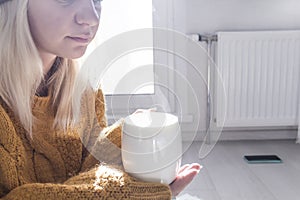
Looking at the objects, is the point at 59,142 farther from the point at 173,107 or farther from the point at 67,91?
the point at 173,107

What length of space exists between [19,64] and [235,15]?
1620 millimetres

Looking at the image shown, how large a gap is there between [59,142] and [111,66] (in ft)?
0.61

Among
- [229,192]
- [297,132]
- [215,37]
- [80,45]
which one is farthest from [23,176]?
[297,132]

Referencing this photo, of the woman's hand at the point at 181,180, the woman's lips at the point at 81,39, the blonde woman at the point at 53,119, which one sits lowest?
the woman's hand at the point at 181,180

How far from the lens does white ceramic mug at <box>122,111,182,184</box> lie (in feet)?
1.42

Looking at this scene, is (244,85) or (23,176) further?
(244,85)

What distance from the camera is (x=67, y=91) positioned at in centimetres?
63

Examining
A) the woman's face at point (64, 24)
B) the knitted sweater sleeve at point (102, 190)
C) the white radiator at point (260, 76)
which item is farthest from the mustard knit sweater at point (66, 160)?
the white radiator at point (260, 76)

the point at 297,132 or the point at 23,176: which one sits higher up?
the point at 23,176

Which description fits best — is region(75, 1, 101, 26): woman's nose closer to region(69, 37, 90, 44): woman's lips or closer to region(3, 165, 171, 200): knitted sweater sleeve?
region(69, 37, 90, 44): woman's lips

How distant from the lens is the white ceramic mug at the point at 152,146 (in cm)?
43

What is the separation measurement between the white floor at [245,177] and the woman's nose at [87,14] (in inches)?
37.6

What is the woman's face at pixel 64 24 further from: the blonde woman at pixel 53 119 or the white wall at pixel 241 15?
the white wall at pixel 241 15

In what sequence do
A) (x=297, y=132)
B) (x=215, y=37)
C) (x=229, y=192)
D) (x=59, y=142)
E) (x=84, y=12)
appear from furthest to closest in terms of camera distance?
(x=297, y=132), (x=215, y=37), (x=229, y=192), (x=59, y=142), (x=84, y=12)
